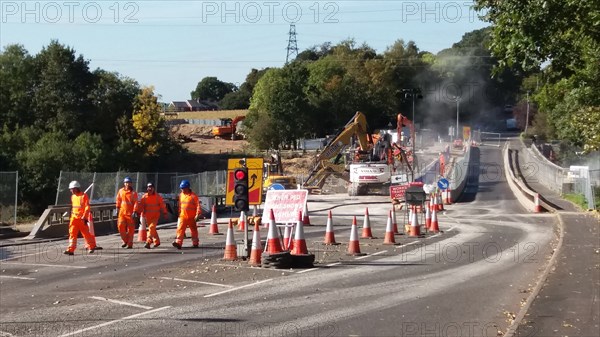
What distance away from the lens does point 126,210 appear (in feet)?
65.7

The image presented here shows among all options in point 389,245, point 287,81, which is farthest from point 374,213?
point 287,81

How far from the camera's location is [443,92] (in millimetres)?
98625

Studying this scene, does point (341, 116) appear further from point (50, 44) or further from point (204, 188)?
point (204, 188)

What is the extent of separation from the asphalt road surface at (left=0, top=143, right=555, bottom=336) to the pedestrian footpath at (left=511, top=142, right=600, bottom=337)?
1.66 ft

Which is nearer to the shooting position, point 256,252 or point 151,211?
point 256,252

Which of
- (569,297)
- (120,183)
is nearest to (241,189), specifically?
(569,297)

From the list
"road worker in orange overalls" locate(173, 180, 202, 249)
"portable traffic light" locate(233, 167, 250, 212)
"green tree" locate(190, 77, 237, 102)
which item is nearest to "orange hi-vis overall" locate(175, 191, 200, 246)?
"road worker in orange overalls" locate(173, 180, 202, 249)

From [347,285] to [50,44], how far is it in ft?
227

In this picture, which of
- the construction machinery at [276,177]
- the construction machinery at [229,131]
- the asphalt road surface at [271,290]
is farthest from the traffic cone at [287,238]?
the construction machinery at [229,131]

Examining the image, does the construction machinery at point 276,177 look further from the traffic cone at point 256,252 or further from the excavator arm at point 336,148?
the traffic cone at point 256,252

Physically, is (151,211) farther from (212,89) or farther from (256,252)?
(212,89)

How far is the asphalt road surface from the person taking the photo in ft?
34.5

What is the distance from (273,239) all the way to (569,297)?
6660 millimetres

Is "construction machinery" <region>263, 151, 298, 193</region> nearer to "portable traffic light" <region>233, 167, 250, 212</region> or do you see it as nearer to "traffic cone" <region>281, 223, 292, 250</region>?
"traffic cone" <region>281, 223, 292, 250</region>
